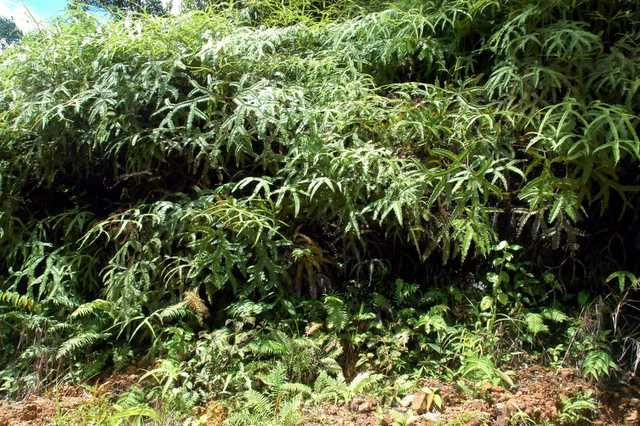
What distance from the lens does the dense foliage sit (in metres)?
2.67

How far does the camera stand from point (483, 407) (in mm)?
2318

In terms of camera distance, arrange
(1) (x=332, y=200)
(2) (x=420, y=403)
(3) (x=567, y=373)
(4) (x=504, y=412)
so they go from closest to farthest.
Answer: (4) (x=504, y=412) < (2) (x=420, y=403) < (3) (x=567, y=373) < (1) (x=332, y=200)

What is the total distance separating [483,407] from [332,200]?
120 cm

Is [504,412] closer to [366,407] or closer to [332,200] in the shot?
[366,407]

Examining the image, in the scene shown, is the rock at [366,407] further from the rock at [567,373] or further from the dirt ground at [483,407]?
the rock at [567,373]

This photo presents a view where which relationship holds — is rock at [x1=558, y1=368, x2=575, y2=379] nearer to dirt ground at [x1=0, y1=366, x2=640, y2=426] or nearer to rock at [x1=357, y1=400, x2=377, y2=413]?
dirt ground at [x1=0, y1=366, x2=640, y2=426]

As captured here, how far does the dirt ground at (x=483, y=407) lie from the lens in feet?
7.54

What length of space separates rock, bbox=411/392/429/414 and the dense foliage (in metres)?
0.27

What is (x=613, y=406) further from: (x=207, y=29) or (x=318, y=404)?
(x=207, y=29)

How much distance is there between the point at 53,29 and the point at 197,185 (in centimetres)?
153

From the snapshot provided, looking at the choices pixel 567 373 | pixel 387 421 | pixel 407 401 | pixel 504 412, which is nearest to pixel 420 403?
pixel 407 401

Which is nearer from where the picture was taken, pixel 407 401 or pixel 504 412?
pixel 504 412

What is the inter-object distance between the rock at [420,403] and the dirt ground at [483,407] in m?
0.04

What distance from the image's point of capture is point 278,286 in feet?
9.46
